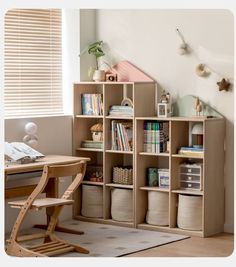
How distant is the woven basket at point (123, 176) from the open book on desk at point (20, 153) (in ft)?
3.00

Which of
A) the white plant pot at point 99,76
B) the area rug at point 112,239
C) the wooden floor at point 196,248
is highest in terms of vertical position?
the white plant pot at point 99,76

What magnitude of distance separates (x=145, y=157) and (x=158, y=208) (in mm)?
476

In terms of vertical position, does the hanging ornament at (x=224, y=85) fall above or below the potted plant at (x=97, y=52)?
below

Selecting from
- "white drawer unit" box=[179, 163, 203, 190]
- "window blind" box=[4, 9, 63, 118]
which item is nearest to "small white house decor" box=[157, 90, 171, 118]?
"white drawer unit" box=[179, 163, 203, 190]

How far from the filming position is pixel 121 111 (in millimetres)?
6621

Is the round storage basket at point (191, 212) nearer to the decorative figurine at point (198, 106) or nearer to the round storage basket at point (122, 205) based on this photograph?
the round storage basket at point (122, 205)

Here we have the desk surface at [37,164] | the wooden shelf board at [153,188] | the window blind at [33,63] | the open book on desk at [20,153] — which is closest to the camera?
the desk surface at [37,164]

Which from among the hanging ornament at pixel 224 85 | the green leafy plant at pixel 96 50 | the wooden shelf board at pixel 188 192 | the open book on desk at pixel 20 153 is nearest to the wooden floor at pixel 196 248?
the wooden shelf board at pixel 188 192

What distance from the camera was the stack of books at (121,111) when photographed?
6573 millimetres

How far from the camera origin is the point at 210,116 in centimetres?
628

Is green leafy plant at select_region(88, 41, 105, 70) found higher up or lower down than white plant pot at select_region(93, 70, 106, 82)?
higher up

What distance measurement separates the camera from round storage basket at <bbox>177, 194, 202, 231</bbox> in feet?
20.4

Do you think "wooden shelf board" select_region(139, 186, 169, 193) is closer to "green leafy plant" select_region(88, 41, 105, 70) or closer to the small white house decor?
the small white house decor

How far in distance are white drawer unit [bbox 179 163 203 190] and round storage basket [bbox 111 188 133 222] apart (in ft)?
1.66
